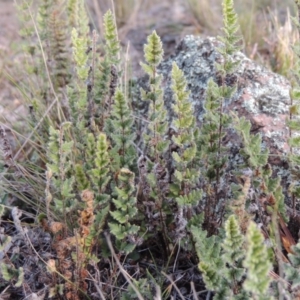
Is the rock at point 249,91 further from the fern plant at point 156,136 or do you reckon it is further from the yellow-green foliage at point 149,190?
the fern plant at point 156,136

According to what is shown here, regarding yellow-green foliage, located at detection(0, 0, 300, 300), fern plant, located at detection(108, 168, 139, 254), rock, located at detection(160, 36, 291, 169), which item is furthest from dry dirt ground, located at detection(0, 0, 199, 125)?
fern plant, located at detection(108, 168, 139, 254)

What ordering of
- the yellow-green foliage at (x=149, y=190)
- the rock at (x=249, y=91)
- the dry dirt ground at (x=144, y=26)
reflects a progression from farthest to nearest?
the dry dirt ground at (x=144, y=26) → the rock at (x=249, y=91) → the yellow-green foliage at (x=149, y=190)

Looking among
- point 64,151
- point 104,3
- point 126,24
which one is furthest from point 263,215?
point 104,3

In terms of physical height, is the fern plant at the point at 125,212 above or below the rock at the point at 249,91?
below

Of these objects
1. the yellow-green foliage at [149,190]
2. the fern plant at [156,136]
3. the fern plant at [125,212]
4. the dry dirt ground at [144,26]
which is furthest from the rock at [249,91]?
the dry dirt ground at [144,26]

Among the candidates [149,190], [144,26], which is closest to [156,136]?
[149,190]

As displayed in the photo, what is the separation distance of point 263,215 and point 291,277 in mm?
282

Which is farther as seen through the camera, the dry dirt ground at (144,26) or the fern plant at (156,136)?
the dry dirt ground at (144,26)

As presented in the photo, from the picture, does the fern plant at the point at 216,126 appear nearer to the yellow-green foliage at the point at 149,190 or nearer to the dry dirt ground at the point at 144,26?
the yellow-green foliage at the point at 149,190

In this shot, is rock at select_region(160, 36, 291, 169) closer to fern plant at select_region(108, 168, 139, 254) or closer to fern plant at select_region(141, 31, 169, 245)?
fern plant at select_region(141, 31, 169, 245)

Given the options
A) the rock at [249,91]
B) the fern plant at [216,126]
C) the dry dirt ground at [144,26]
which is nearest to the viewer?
the fern plant at [216,126]

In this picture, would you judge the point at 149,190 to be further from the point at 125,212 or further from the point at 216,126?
the point at 216,126

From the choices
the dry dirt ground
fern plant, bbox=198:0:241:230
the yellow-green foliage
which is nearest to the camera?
the yellow-green foliage

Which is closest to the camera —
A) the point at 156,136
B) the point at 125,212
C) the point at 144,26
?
the point at 125,212
